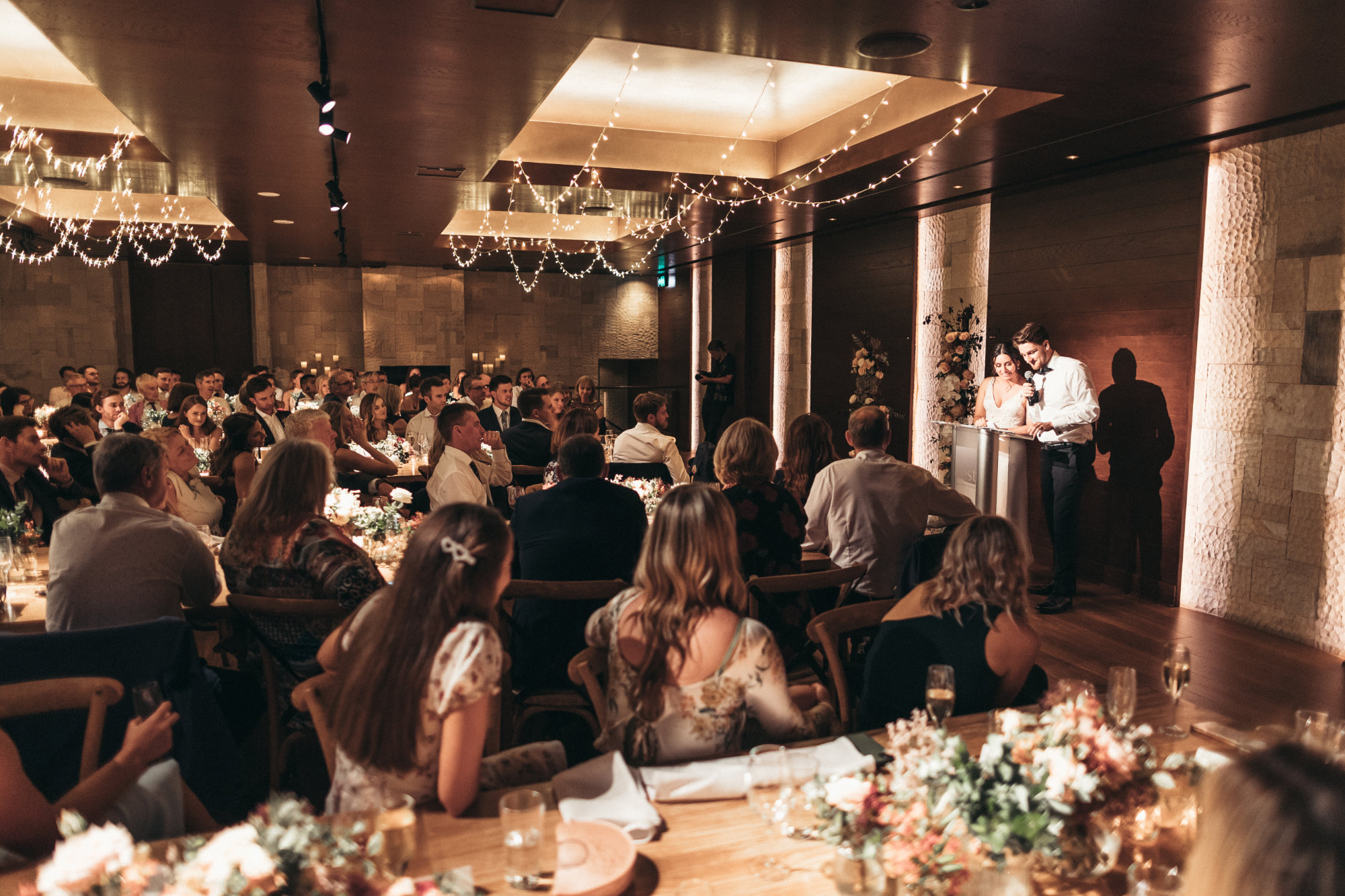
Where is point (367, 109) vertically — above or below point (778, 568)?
above

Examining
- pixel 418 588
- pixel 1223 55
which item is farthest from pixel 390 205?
pixel 418 588

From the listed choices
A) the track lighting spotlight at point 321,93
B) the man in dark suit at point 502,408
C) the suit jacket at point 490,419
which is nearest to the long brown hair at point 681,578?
the track lighting spotlight at point 321,93

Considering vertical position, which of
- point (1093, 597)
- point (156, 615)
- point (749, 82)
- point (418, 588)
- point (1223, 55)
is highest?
point (749, 82)

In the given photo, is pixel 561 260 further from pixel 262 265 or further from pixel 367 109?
pixel 367 109

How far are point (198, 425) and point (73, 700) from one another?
4757 mm

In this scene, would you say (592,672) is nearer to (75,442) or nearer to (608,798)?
(608,798)

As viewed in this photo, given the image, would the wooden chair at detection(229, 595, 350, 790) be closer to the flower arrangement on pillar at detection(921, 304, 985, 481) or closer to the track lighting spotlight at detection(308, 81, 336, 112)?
the track lighting spotlight at detection(308, 81, 336, 112)

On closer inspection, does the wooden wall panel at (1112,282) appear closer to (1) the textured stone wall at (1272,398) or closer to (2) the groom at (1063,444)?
(1) the textured stone wall at (1272,398)

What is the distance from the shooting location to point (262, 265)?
607 inches

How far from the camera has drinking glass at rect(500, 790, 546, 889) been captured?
146cm

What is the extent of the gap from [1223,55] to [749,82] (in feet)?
12.1

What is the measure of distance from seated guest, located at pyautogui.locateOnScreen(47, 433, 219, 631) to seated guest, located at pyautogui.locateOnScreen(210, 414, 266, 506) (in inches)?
61.6

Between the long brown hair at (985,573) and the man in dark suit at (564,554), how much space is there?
4.11 feet

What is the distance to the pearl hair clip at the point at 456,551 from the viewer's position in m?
1.86
